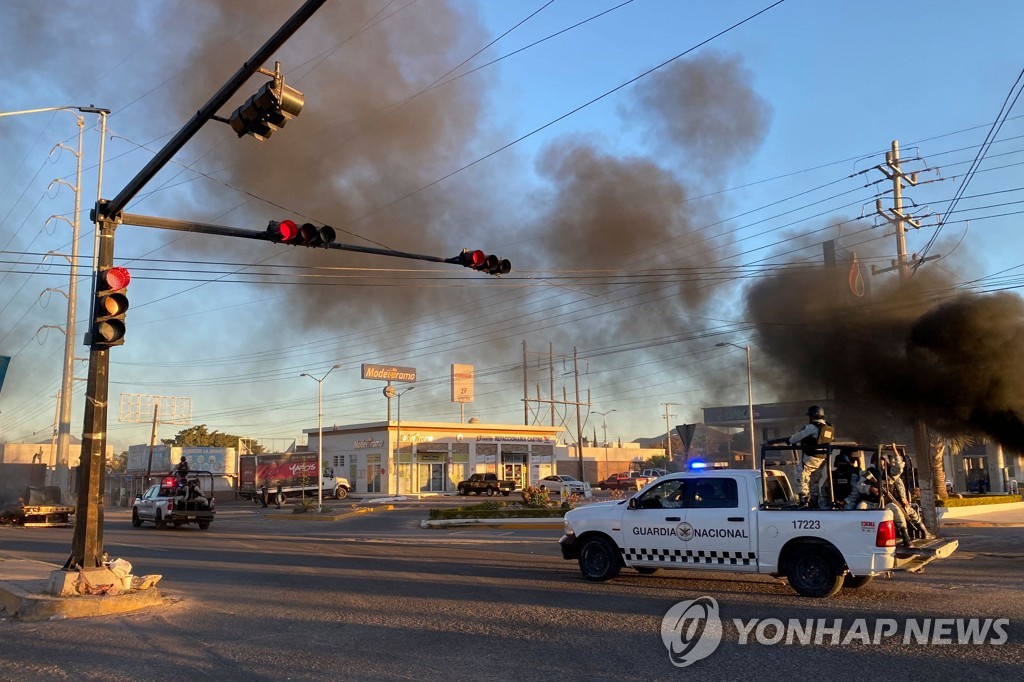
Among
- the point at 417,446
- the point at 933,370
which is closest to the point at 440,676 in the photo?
the point at 933,370

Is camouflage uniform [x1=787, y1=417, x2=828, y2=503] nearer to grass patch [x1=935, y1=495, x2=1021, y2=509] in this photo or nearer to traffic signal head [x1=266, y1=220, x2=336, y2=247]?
traffic signal head [x1=266, y1=220, x2=336, y2=247]

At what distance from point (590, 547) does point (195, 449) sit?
5086cm

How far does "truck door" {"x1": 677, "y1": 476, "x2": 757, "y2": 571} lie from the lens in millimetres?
9453

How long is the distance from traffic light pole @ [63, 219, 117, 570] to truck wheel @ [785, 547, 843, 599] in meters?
8.45

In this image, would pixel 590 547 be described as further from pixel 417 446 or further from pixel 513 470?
pixel 513 470

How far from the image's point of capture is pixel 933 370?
66.2 feet

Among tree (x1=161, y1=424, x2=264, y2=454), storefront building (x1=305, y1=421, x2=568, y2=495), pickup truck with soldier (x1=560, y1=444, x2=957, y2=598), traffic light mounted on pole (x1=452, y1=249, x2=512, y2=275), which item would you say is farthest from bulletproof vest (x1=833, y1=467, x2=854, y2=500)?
tree (x1=161, y1=424, x2=264, y2=454)

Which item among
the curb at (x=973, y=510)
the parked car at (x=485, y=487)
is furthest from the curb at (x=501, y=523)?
the parked car at (x=485, y=487)

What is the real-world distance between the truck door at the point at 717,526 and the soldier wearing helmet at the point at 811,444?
2.66ft

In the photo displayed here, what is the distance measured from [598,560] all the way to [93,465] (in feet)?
22.1

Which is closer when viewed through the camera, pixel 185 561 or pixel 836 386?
pixel 185 561

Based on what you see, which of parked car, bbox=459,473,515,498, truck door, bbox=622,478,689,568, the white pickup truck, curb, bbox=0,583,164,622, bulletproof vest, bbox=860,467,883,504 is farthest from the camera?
parked car, bbox=459,473,515,498

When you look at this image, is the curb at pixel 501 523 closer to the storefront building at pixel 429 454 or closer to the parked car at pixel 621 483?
the parked car at pixel 621 483

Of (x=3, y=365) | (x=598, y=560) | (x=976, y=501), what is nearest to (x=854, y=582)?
(x=598, y=560)
